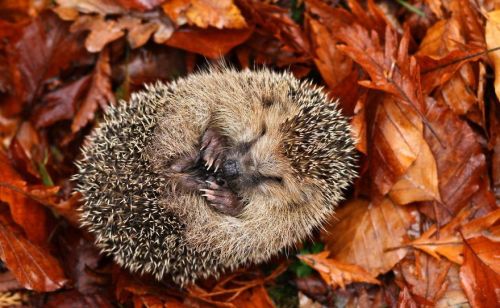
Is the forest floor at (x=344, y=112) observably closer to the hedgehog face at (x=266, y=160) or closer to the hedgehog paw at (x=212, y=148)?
the hedgehog face at (x=266, y=160)

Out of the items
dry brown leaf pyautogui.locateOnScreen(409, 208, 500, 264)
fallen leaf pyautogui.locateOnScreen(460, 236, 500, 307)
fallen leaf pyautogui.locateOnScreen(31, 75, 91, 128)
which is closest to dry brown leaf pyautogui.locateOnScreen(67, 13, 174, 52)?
fallen leaf pyautogui.locateOnScreen(31, 75, 91, 128)

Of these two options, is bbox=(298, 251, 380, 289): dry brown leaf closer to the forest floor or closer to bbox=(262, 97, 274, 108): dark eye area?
the forest floor

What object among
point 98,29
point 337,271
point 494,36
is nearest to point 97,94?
point 98,29

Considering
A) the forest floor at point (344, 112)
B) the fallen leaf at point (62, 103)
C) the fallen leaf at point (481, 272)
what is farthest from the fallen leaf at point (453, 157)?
the fallen leaf at point (62, 103)

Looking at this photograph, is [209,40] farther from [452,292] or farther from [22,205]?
[452,292]

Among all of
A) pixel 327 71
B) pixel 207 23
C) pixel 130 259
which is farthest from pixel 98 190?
pixel 327 71
